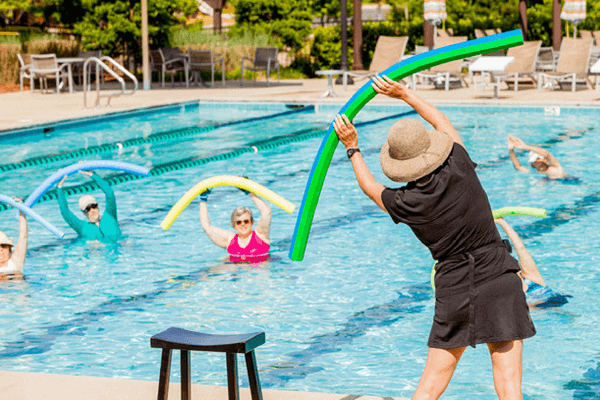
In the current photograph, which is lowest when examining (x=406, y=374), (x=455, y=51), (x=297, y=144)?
(x=406, y=374)

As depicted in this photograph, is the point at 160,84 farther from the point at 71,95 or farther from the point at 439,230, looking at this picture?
the point at 439,230

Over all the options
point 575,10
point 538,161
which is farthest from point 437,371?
point 575,10

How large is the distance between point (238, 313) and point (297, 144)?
25.2 ft

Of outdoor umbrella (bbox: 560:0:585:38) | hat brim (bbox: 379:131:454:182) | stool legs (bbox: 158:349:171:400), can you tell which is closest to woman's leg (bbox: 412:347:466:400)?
hat brim (bbox: 379:131:454:182)

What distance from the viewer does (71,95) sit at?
19312mm

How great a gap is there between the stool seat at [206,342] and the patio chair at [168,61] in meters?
18.1

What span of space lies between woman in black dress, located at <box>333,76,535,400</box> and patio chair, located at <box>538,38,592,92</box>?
49.3 ft

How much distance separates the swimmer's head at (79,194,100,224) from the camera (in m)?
7.95

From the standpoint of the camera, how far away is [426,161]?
10.2ft

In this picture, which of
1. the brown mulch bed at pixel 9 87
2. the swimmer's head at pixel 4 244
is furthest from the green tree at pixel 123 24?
the swimmer's head at pixel 4 244

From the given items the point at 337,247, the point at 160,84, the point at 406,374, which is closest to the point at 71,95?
the point at 160,84

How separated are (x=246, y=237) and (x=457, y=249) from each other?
167 inches

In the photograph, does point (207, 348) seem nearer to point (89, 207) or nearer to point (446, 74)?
point (89, 207)

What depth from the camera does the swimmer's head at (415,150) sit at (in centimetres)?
310
